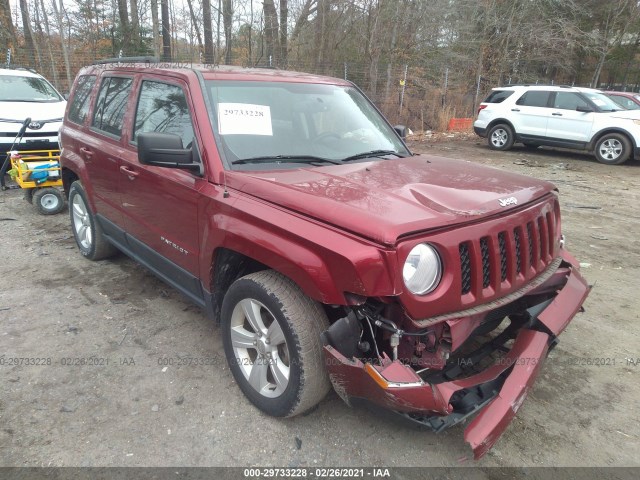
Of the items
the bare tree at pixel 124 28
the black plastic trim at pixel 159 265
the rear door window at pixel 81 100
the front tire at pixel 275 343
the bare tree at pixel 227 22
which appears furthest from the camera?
the bare tree at pixel 124 28

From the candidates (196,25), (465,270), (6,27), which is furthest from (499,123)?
(6,27)

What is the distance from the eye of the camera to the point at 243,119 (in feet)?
9.67

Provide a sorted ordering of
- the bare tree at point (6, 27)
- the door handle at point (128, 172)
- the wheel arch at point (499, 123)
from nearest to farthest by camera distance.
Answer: the door handle at point (128, 172) → the wheel arch at point (499, 123) → the bare tree at point (6, 27)

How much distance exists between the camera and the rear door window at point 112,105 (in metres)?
3.73

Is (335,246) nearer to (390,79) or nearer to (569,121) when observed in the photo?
(569,121)

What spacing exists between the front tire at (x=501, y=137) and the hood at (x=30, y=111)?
10988mm

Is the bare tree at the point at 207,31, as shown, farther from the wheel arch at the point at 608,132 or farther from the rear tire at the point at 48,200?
the wheel arch at the point at 608,132

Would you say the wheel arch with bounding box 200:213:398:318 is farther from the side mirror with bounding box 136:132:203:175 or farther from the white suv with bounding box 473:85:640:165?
the white suv with bounding box 473:85:640:165

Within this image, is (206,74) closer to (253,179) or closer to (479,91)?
(253,179)

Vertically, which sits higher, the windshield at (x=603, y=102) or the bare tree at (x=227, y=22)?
the bare tree at (x=227, y=22)

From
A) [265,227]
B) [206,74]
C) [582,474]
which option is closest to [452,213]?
[265,227]

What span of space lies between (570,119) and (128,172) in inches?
455

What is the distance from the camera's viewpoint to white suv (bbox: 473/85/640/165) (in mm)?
11094

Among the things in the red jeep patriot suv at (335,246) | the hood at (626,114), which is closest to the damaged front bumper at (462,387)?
the red jeep patriot suv at (335,246)
